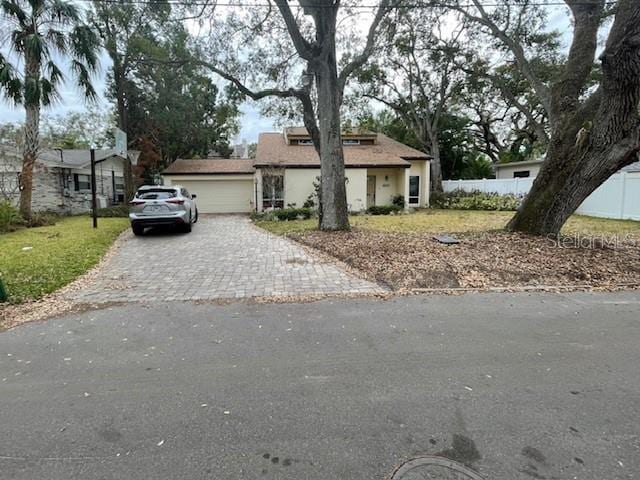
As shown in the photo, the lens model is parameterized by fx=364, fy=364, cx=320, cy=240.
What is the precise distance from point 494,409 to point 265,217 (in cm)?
1452

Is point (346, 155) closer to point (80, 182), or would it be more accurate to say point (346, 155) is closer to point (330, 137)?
point (330, 137)

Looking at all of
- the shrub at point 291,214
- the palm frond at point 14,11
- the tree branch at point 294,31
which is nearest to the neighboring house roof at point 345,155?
the shrub at point 291,214

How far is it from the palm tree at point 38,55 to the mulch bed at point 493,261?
1125 centimetres

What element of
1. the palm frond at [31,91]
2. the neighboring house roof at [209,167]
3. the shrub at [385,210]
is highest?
the palm frond at [31,91]

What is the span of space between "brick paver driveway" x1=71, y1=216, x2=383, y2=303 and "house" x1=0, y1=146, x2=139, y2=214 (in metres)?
9.90

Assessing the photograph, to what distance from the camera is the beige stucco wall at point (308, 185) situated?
19.3 metres

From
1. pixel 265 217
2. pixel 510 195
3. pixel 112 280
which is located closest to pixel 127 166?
pixel 265 217

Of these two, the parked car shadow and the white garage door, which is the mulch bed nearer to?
the parked car shadow

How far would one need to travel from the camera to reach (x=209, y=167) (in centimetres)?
2198

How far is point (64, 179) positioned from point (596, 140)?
22.3 m

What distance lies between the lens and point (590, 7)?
8203 mm

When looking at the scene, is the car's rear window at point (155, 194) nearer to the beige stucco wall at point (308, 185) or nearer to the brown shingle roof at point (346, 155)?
the brown shingle roof at point (346, 155)

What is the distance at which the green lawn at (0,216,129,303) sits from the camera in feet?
19.3

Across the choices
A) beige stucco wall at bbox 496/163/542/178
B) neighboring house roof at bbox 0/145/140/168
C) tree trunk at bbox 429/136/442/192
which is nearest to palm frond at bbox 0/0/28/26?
neighboring house roof at bbox 0/145/140/168
